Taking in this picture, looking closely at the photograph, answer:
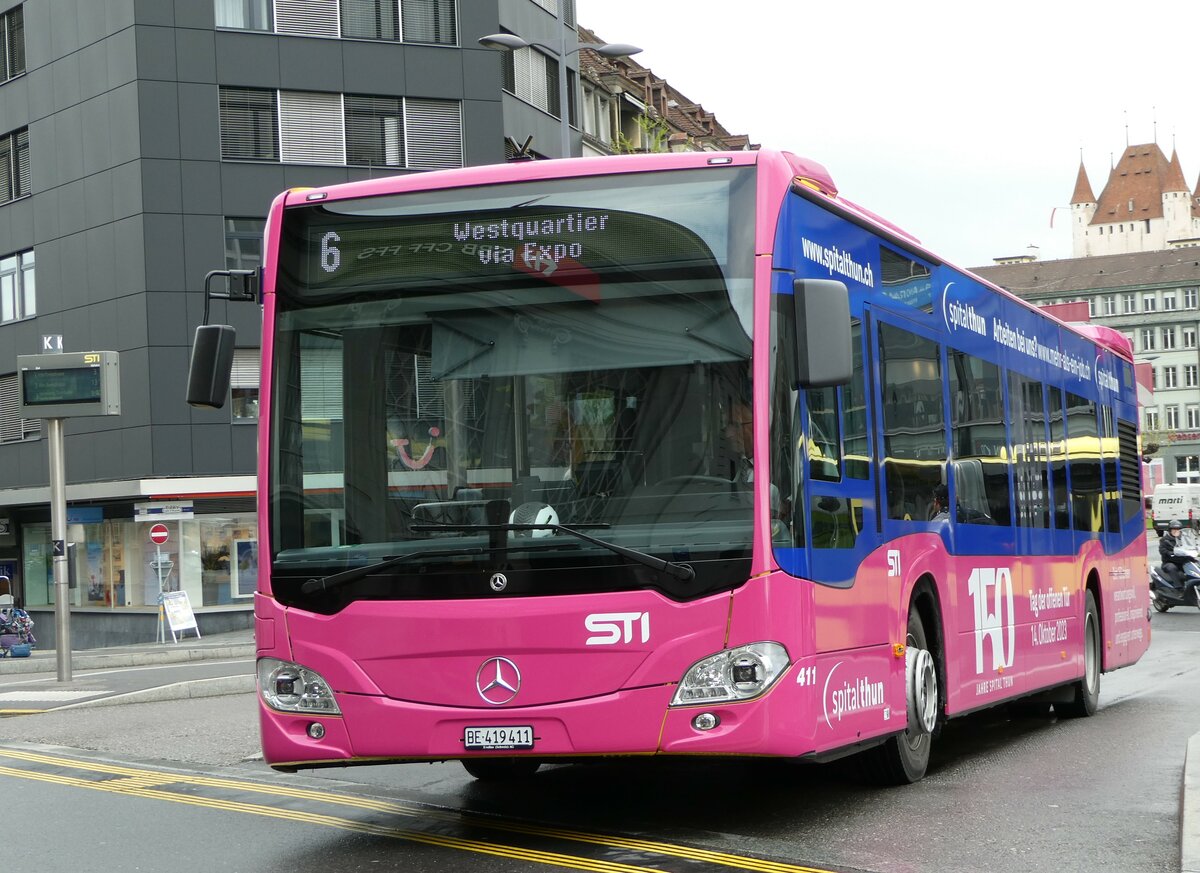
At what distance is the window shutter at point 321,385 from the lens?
7.67 m

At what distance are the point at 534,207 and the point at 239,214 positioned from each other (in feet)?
101

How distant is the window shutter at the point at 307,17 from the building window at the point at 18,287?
→ 26.6 feet

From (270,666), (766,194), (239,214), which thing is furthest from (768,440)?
(239,214)

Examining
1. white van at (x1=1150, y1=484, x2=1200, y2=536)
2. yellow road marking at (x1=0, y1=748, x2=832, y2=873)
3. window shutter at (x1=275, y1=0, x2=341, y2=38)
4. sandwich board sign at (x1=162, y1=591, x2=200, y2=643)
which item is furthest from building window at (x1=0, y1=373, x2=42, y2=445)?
white van at (x1=1150, y1=484, x2=1200, y2=536)

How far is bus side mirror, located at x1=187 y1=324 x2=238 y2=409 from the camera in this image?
774 centimetres

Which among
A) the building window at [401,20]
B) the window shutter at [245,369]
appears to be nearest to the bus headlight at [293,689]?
the window shutter at [245,369]

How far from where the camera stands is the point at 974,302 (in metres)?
10.8

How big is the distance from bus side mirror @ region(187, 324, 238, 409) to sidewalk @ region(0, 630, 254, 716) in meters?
9.69

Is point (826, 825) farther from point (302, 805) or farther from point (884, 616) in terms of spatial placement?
point (302, 805)

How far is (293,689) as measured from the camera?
7.64 meters

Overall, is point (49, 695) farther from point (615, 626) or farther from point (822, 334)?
point (822, 334)

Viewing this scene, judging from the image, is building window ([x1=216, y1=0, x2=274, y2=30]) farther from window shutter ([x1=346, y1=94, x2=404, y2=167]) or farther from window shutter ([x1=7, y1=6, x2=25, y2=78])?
window shutter ([x1=7, y1=6, x2=25, y2=78])

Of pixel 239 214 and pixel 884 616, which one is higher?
pixel 239 214

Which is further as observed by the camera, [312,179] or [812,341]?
[312,179]
